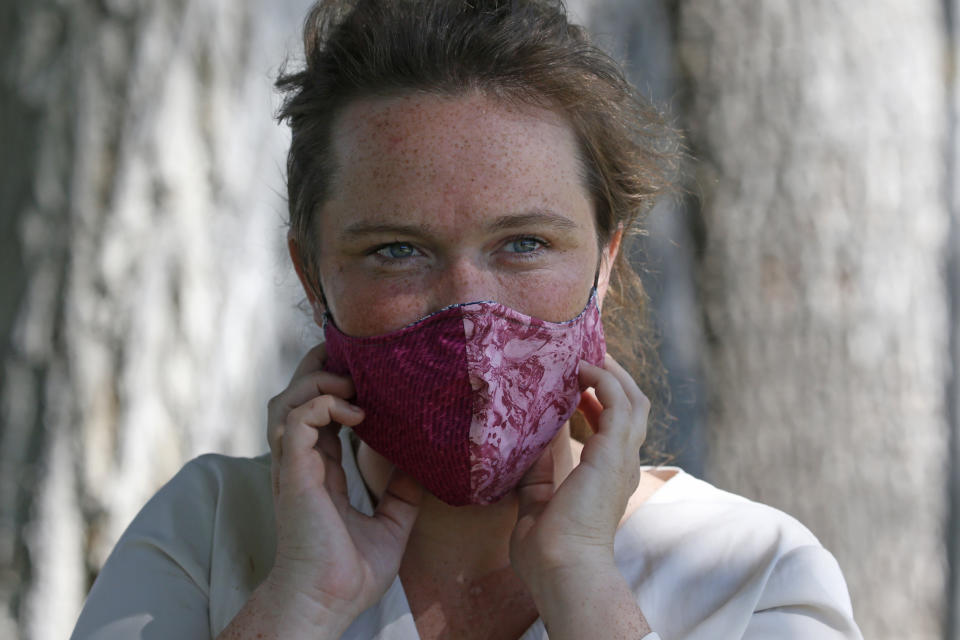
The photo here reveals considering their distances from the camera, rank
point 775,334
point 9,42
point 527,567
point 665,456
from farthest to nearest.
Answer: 1. point 775,334
2. point 665,456
3. point 9,42
4. point 527,567

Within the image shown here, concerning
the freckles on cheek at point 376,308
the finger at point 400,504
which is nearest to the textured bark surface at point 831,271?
the finger at point 400,504

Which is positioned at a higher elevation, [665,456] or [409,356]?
[409,356]

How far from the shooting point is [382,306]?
1.83m

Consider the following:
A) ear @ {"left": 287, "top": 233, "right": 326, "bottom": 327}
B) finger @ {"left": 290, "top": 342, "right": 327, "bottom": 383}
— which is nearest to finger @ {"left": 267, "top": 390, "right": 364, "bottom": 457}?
finger @ {"left": 290, "top": 342, "right": 327, "bottom": 383}

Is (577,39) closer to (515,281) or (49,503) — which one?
(515,281)

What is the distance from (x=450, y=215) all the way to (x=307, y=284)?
535mm

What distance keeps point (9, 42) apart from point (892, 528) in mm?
3244

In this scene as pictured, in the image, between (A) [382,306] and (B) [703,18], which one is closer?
(A) [382,306]

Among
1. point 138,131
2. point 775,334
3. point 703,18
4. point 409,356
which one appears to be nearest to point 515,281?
point 409,356

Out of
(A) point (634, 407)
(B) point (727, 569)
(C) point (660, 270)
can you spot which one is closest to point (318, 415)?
(A) point (634, 407)

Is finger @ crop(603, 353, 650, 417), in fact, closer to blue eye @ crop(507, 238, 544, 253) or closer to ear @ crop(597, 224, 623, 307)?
ear @ crop(597, 224, 623, 307)

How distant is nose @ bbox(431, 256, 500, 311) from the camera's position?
1767mm

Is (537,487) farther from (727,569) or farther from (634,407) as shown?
(727,569)

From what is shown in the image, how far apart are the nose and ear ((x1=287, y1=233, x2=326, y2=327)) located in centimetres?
37
